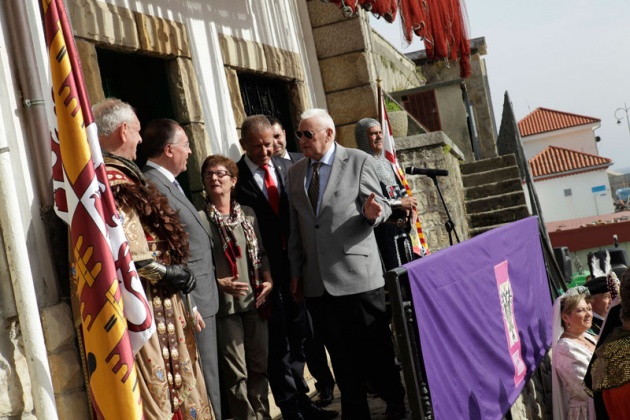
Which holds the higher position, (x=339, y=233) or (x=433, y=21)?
(x=433, y=21)

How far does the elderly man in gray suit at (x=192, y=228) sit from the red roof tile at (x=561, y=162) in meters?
49.9

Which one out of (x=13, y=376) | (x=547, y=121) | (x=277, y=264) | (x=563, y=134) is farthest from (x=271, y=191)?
(x=547, y=121)

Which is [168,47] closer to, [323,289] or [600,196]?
[323,289]

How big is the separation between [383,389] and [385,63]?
14.4 m

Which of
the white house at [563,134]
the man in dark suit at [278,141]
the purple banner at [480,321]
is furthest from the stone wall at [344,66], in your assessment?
the white house at [563,134]

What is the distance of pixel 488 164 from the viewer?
1510 centimetres

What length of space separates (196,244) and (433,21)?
532cm

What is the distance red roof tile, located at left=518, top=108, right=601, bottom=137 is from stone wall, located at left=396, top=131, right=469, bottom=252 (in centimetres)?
5172

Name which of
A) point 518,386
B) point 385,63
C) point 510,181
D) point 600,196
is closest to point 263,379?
point 518,386

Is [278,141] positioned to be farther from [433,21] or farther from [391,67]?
[391,67]

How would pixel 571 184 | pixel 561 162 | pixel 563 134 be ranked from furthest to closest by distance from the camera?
pixel 563 134 < pixel 561 162 < pixel 571 184

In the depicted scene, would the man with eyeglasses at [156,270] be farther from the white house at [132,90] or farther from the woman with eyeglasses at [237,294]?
the woman with eyeglasses at [237,294]

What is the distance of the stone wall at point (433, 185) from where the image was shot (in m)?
10.3

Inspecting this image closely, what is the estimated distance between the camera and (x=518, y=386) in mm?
5949
